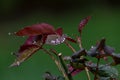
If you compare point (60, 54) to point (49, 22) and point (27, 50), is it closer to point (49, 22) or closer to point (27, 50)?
point (27, 50)

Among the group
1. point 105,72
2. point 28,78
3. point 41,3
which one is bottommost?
point 41,3

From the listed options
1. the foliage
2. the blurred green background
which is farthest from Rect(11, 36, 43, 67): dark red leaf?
the blurred green background

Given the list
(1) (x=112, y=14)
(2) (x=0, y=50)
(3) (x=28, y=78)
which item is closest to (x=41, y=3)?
(1) (x=112, y=14)

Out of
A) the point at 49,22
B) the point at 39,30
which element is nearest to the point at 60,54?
the point at 39,30

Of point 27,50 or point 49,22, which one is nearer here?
point 27,50

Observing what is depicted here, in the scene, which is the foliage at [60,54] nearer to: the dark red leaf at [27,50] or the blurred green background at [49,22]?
the dark red leaf at [27,50]

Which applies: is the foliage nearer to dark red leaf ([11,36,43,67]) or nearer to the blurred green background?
dark red leaf ([11,36,43,67])

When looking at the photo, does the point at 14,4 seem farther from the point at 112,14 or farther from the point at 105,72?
the point at 105,72

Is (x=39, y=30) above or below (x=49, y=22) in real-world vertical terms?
above
